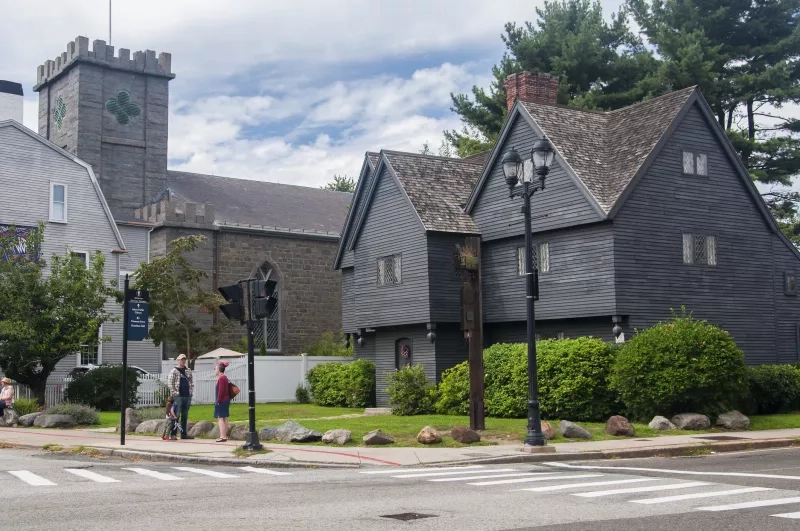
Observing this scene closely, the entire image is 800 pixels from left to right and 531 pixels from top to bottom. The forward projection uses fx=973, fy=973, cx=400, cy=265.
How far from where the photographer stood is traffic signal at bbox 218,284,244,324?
18609 mm

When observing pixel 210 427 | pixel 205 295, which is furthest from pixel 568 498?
pixel 205 295

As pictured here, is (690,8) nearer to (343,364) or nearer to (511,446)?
(343,364)

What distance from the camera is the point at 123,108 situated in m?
51.4

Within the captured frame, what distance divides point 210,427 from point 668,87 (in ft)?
103

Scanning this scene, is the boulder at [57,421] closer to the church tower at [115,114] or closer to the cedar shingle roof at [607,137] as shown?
the cedar shingle roof at [607,137]

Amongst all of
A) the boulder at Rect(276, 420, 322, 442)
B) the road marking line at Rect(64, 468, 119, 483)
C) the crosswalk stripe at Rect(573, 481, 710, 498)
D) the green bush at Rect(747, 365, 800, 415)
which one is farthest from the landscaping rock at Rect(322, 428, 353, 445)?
the green bush at Rect(747, 365, 800, 415)

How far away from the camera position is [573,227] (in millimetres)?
30297

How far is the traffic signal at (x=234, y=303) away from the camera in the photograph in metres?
18.6

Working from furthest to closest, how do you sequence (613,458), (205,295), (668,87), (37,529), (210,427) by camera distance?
(668,87) → (205,295) → (210,427) → (613,458) → (37,529)

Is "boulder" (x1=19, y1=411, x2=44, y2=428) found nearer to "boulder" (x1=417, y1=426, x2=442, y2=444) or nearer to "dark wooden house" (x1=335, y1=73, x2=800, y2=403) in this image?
"dark wooden house" (x1=335, y1=73, x2=800, y2=403)

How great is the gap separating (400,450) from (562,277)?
43.6 ft

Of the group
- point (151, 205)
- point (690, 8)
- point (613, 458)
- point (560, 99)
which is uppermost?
point (690, 8)

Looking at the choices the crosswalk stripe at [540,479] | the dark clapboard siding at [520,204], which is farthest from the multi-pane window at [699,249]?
the crosswalk stripe at [540,479]

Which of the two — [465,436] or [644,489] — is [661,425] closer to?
[465,436]
